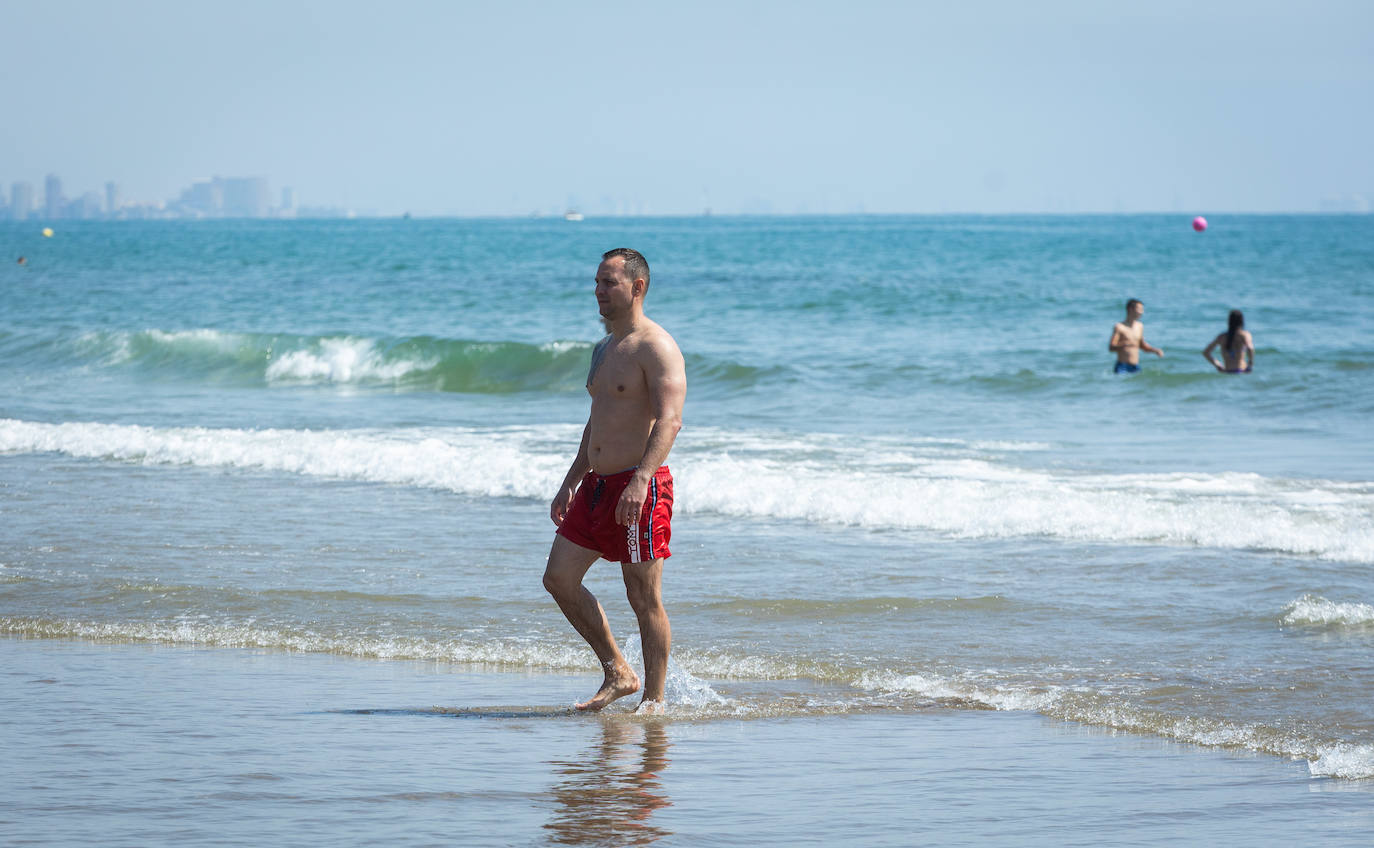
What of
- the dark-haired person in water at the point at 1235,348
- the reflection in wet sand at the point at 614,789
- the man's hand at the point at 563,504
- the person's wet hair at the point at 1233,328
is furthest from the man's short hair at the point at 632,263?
the person's wet hair at the point at 1233,328

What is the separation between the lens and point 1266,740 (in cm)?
515

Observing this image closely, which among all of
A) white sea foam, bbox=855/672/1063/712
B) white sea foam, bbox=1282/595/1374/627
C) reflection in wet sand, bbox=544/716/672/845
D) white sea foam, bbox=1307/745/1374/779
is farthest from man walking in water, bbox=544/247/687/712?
white sea foam, bbox=1282/595/1374/627

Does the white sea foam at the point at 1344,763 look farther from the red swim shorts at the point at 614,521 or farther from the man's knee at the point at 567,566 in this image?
the man's knee at the point at 567,566

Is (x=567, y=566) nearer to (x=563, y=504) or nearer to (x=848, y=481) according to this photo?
(x=563, y=504)

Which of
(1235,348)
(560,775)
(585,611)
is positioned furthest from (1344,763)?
(1235,348)

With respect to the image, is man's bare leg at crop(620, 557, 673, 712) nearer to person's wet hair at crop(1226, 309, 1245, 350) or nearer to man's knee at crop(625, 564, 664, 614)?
man's knee at crop(625, 564, 664, 614)

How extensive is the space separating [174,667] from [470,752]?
6.28 feet

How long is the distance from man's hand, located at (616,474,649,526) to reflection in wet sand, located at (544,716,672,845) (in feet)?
2.58

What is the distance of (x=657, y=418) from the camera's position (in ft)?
17.1

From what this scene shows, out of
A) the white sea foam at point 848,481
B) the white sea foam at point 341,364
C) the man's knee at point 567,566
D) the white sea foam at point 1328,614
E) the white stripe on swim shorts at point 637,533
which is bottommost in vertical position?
the white sea foam at point 1328,614

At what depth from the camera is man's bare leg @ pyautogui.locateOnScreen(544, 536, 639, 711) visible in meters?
5.41

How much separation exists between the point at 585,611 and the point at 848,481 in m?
5.49

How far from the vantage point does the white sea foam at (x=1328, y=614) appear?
22.6 feet

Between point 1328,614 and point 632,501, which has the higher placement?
point 632,501
